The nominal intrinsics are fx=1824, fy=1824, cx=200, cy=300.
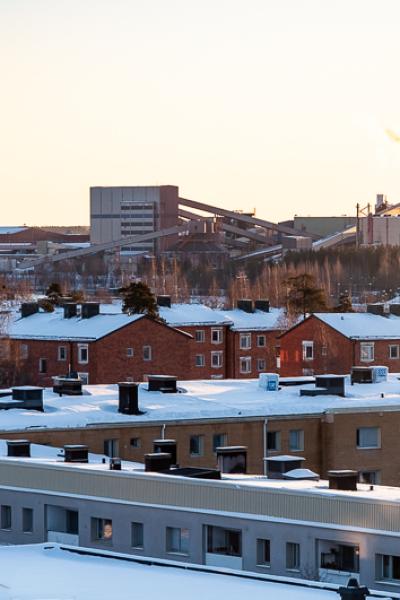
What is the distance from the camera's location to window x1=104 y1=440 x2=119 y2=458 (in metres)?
31.8

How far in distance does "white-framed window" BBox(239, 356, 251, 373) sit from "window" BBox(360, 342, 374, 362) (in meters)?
7.25

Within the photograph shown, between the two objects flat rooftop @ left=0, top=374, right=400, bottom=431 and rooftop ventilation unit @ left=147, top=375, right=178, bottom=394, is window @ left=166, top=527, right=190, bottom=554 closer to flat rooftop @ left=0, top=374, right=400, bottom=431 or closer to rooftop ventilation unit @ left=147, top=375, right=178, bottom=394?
flat rooftop @ left=0, top=374, right=400, bottom=431

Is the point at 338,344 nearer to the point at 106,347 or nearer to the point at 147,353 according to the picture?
the point at 147,353

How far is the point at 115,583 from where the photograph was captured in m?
19.2

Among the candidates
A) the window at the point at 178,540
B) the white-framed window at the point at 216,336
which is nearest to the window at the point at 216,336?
the white-framed window at the point at 216,336

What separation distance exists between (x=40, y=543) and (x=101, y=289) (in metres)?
93.3

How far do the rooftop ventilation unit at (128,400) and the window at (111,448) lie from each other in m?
1.20

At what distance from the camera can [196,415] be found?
1307 inches

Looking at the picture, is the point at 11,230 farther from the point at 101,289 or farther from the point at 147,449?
the point at 147,449

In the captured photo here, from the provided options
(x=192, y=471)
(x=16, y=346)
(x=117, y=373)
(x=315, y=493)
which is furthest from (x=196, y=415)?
(x=16, y=346)

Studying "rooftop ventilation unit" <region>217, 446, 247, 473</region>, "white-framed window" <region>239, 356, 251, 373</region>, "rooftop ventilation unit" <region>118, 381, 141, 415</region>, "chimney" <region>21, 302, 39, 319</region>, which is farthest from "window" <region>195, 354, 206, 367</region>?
"rooftop ventilation unit" <region>217, 446, 247, 473</region>

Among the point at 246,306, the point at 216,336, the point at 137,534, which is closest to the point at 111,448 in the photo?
the point at 137,534

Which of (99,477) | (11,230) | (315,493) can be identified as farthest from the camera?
(11,230)

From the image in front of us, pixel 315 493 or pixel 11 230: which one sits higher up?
pixel 11 230
